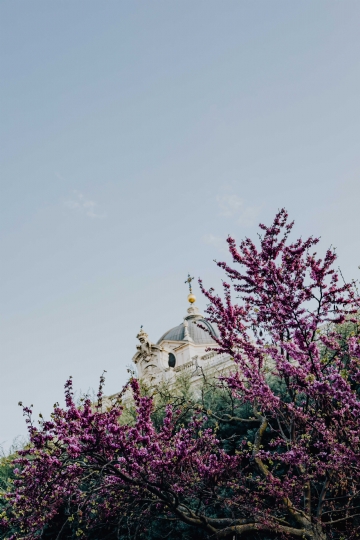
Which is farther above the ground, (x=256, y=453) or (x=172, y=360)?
(x=172, y=360)

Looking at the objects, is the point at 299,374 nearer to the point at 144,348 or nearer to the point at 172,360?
the point at 144,348


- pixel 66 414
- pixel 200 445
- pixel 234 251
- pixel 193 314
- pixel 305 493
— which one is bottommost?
pixel 305 493

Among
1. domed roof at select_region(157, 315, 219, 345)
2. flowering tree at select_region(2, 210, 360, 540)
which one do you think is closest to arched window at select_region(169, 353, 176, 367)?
domed roof at select_region(157, 315, 219, 345)

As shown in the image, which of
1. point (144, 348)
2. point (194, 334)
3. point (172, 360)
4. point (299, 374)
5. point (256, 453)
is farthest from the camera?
point (194, 334)

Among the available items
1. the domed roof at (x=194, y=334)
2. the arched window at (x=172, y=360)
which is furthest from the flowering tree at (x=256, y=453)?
the domed roof at (x=194, y=334)

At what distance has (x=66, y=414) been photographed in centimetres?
682

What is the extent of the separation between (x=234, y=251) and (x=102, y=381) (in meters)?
3.18

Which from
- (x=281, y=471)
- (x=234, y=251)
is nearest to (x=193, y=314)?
(x=281, y=471)

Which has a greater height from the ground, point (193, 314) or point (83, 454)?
point (193, 314)

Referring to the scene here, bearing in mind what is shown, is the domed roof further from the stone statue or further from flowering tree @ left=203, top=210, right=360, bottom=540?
flowering tree @ left=203, top=210, right=360, bottom=540

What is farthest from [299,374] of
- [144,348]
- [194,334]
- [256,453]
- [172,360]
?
[194,334]

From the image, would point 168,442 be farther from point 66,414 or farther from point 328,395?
point 328,395

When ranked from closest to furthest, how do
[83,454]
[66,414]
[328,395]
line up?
[328,395], [83,454], [66,414]

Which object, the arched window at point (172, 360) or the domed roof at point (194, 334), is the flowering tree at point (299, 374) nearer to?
the arched window at point (172, 360)
